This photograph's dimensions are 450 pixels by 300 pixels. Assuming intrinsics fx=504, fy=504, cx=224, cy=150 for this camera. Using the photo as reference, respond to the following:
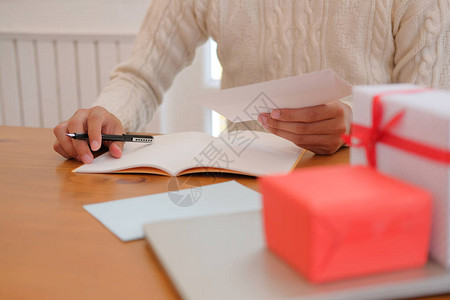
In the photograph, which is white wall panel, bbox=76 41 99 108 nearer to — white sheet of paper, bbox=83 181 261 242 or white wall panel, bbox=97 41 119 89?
white wall panel, bbox=97 41 119 89

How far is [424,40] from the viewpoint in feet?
3.38

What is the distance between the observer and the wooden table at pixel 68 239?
409 mm

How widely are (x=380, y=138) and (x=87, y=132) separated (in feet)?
1.87

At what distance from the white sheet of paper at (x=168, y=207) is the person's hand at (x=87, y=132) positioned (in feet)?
0.75

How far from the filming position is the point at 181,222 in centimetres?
49

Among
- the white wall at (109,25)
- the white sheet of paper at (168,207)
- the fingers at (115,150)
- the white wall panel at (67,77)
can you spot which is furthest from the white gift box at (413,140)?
the white wall panel at (67,77)

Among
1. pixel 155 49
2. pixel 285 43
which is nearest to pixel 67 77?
pixel 155 49

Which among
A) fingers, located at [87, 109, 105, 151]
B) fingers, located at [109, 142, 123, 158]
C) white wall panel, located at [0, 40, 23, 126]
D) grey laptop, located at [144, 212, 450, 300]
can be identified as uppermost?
grey laptop, located at [144, 212, 450, 300]

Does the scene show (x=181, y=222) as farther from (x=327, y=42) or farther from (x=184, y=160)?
(x=327, y=42)

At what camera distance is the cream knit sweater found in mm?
1059

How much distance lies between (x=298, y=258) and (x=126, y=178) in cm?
41

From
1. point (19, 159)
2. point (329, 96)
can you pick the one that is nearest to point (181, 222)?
point (329, 96)

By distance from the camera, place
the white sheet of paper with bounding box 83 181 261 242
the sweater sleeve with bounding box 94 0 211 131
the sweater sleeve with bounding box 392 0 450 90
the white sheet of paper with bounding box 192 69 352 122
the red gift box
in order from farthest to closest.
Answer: the sweater sleeve with bounding box 94 0 211 131 → the sweater sleeve with bounding box 392 0 450 90 → the white sheet of paper with bounding box 192 69 352 122 → the white sheet of paper with bounding box 83 181 261 242 → the red gift box

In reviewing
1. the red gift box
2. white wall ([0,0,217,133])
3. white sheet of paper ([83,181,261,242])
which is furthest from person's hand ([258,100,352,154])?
white wall ([0,0,217,133])
